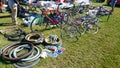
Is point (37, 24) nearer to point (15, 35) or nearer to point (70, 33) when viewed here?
point (15, 35)

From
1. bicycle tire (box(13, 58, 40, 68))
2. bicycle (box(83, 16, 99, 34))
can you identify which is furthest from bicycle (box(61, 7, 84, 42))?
bicycle tire (box(13, 58, 40, 68))

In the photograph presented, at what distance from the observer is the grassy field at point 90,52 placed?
9039 millimetres

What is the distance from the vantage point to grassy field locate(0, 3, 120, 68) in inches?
356

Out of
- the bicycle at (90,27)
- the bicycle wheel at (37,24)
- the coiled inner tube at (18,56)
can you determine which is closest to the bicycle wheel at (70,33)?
the bicycle at (90,27)

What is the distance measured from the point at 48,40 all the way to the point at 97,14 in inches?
284

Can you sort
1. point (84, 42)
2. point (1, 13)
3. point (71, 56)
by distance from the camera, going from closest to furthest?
1. point (71, 56)
2. point (84, 42)
3. point (1, 13)

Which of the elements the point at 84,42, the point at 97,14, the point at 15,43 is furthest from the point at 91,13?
the point at 15,43

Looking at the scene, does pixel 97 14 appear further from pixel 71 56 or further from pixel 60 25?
pixel 71 56

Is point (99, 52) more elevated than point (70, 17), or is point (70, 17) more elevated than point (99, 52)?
point (70, 17)

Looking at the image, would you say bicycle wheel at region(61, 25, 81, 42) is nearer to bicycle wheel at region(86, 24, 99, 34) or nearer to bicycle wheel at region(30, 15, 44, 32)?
bicycle wheel at region(86, 24, 99, 34)

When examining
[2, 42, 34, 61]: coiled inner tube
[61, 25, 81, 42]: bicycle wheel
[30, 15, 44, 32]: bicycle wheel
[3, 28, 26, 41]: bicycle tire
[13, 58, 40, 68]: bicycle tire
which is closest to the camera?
[13, 58, 40, 68]: bicycle tire

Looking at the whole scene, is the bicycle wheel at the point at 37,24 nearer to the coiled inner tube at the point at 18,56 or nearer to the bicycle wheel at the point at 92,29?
the coiled inner tube at the point at 18,56

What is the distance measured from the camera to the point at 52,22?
12.4m

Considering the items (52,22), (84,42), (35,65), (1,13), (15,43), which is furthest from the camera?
(1,13)
